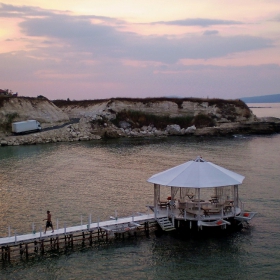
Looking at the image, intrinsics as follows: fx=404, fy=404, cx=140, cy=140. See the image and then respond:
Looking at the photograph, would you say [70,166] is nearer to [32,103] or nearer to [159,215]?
[159,215]

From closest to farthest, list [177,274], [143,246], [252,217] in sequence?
[177,274]
[143,246]
[252,217]

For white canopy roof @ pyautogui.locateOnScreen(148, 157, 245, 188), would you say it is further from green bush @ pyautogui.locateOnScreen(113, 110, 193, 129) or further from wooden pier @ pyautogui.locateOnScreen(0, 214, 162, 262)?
green bush @ pyautogui.locateOnScreen(113, 110, 193, 129)

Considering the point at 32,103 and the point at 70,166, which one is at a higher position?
the point at 32,103

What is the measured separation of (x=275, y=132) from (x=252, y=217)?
68.5 meters

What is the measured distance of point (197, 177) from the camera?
2338 centimetres

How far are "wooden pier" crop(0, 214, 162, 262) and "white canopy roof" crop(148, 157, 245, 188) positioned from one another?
2.47m

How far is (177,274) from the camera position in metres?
18.2

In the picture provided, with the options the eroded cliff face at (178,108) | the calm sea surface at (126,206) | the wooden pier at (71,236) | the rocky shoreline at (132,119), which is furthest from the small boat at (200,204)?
the eroded cliff face at (178,108)

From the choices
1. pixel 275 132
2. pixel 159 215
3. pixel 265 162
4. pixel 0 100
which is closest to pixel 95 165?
pixel 265 162

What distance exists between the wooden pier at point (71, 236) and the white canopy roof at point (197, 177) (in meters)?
2.47

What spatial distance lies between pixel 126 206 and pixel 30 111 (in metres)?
58.1

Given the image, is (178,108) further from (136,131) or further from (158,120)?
(136,131)

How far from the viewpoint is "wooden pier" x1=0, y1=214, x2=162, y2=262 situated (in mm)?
20484

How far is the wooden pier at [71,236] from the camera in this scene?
67.2 ft
